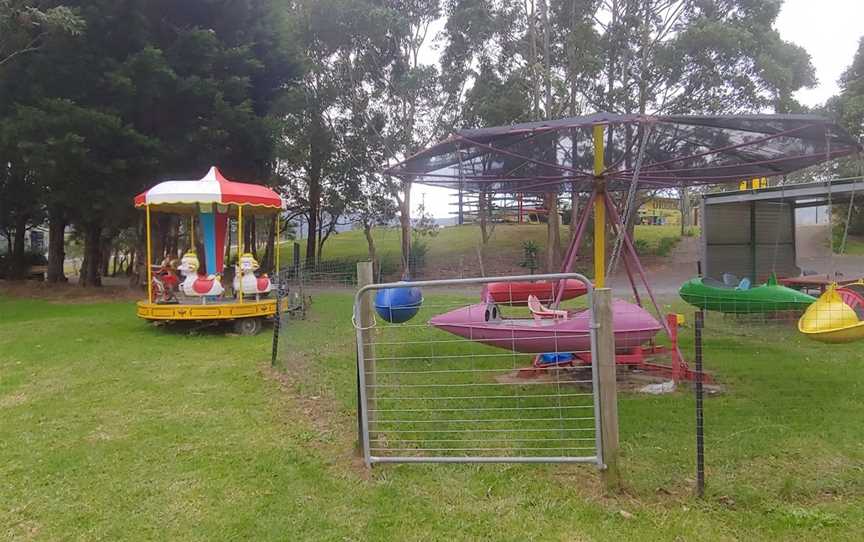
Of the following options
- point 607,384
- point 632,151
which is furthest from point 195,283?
point 607,384

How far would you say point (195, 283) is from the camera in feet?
34.3

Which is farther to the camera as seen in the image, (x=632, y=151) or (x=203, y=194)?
(x=203, y=194)

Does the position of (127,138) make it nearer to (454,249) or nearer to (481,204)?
(481,204)

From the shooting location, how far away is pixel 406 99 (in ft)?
72.1

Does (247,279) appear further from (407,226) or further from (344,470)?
(344,470)

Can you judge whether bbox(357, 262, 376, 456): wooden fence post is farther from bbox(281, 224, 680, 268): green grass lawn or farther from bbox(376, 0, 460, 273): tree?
bbox(281, 224, 680, 268): green grass lawn

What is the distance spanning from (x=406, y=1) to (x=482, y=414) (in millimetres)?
19924

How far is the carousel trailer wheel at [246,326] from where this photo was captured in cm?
1023

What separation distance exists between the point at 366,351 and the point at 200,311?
683 cm

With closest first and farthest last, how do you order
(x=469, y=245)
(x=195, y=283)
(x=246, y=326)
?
(x=246, y=326), (x=195, y=283), (x=469, y=245)

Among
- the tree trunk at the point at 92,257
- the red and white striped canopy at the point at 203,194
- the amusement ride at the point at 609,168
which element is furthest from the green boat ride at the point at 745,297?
the tree trunk at the point at 92,257

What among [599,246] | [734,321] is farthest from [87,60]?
[734,321]

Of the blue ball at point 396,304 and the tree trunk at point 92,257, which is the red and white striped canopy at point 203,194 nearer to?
the blue ball at point 396,304

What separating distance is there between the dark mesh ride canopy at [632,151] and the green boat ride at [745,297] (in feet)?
5.75
